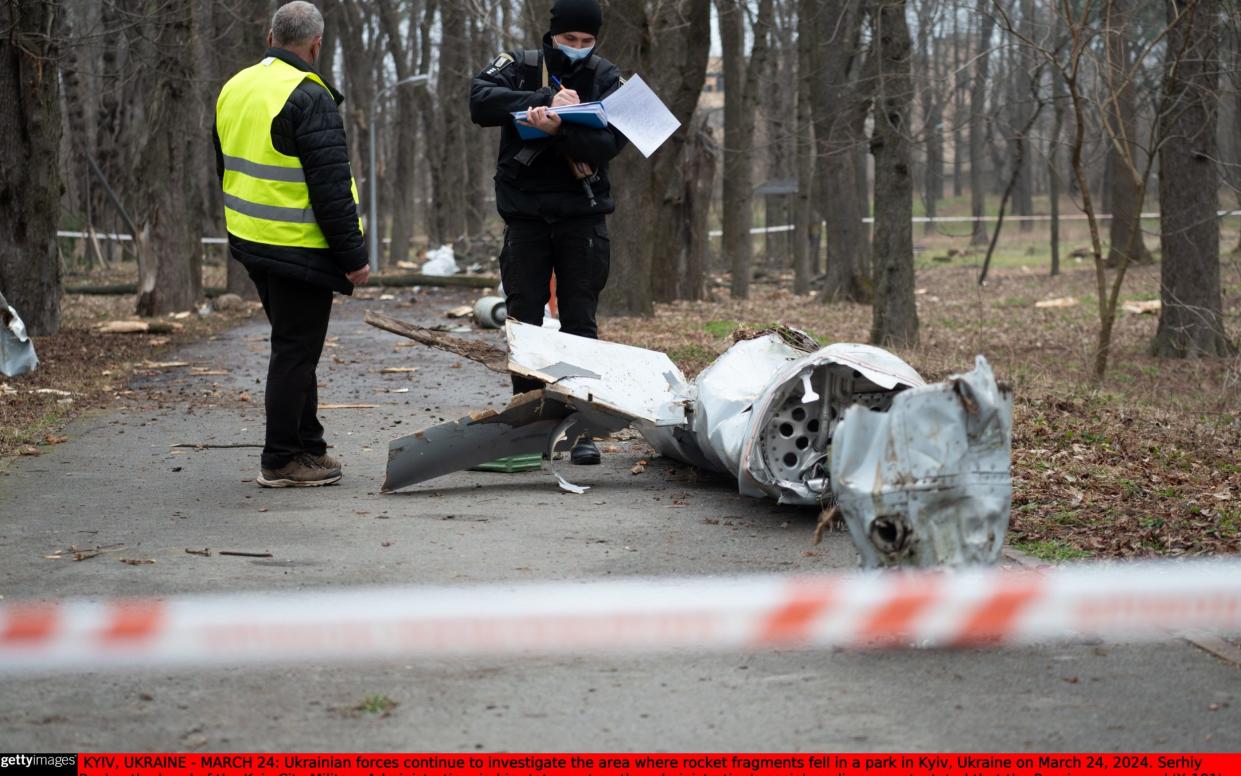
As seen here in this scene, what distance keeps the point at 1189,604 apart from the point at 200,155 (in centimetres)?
3009

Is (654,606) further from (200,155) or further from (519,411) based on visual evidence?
(200,155)

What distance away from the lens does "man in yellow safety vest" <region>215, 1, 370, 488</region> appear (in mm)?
6270

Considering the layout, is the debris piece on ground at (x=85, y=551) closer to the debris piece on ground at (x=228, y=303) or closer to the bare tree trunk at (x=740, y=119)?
the debris piece on ground at (x=228, y=303)

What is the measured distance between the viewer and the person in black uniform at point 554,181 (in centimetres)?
705

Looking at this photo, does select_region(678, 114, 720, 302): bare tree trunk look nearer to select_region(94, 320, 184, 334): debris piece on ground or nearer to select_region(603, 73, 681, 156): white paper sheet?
select_region(94, 320, 184, 334): debris piece on ground

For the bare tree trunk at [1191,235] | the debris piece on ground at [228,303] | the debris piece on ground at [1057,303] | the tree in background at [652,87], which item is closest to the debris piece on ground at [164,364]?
the tree in background at [652,87]

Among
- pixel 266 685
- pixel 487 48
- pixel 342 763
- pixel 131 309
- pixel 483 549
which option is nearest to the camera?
pixel 342 763

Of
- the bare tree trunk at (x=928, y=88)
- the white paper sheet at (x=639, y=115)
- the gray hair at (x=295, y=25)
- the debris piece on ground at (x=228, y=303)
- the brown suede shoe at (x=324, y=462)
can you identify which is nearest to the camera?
the gray hair at (x=295, y=25)

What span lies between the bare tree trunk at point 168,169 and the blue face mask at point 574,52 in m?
12.4

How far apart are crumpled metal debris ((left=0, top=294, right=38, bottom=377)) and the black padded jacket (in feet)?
18.5

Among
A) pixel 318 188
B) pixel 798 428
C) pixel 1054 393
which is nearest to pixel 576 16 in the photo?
pixel 318 188

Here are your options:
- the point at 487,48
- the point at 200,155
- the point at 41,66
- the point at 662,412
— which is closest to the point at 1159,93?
the point at 662,412

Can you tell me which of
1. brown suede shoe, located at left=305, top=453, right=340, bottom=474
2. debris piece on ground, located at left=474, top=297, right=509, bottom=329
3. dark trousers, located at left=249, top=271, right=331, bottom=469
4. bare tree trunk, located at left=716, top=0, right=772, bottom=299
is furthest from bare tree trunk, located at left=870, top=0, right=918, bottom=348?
bare tree trunk, located at left=716, top=0, right=772, bottom=299

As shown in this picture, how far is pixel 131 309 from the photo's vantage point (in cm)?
2075
